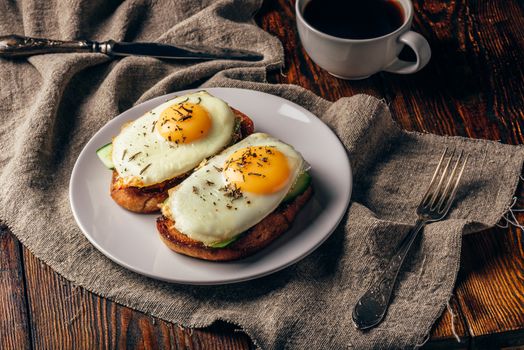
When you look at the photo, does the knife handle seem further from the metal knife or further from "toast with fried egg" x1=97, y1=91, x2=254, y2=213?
"toast with fried egg" x1=97, y1=91, x2=254, y2=213

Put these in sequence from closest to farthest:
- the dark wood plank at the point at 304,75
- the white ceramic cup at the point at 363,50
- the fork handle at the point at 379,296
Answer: the fork handle at the point at 379,296 → the white ceramic cup at the point at 363,50 → the dark wood plank at the point at 304,75

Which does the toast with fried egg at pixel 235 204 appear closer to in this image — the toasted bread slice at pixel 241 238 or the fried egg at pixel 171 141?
the toasted bread slice at pixel 241 238

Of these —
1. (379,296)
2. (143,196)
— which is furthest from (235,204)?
(379,296)

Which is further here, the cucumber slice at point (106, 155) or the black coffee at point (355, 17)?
the black coffee at point (355, 17)

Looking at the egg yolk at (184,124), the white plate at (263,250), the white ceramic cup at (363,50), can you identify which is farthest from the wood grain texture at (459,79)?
the egg yolk at (184,124)

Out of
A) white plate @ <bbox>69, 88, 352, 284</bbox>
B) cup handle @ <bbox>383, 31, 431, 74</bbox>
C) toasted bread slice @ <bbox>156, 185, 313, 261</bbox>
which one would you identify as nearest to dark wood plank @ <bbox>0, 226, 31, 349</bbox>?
white plate @ <bbox>69, 88, 352, 284</bbox>

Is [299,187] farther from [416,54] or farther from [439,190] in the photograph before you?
[416,54]

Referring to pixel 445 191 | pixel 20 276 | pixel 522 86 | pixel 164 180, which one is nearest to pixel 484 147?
pixel 445 191
